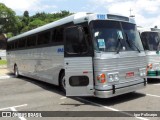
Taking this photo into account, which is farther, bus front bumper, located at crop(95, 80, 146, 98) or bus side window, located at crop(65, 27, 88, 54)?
bus side window, located at crop(65, 27, 88, 54)

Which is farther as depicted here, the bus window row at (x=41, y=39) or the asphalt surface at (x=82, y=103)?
the bus window row at (x=41, y=39)

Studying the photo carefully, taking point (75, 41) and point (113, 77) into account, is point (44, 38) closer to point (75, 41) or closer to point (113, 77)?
point (75, 41)

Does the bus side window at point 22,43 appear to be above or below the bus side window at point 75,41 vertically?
above

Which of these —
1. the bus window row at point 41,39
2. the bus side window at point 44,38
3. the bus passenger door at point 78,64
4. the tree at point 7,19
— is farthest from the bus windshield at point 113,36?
the tree at point 7,19

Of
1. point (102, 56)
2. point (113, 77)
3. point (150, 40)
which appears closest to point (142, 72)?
point (113, 77)

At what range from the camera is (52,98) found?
10.1m

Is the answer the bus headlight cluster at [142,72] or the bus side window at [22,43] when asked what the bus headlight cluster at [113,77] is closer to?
the bus headlight cluster at [142,72]

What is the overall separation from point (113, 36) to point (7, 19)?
6022 centimetres

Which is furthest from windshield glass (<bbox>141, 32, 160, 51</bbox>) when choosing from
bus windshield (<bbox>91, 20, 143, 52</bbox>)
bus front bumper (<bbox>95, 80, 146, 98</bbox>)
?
bus front bumper (<bbox>95, 80, 146, 98</bbox>)

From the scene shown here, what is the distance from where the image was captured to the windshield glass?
42.2 feet

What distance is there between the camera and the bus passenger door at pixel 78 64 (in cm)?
855

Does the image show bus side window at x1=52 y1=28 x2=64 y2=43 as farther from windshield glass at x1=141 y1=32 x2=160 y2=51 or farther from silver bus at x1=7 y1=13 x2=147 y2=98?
windshield glass at x1=141 y1=32 x2=160 y2=51

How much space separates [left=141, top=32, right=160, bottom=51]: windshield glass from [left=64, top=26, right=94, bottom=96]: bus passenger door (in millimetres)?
5092

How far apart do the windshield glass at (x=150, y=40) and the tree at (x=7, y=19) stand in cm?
5536
